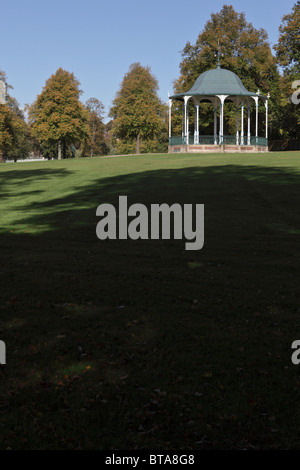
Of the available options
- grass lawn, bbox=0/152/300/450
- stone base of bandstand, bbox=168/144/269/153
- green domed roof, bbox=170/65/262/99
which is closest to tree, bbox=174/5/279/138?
green domed roof, bbox=170/65/262/99

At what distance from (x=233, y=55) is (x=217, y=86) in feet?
63.9

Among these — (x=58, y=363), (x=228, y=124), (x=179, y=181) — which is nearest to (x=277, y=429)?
(x=58, y=363)

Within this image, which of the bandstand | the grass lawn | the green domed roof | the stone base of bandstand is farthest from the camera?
the green domed roof

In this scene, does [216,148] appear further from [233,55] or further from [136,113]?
[136,113]

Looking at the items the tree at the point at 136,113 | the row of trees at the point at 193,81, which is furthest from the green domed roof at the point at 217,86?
the tree at the point at 136,113

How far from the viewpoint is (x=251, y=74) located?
62156 mm

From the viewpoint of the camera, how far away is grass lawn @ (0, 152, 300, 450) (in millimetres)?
4805

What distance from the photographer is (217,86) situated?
147 ft

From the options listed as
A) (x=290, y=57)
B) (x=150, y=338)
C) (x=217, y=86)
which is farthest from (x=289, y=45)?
(x=150, y=338)

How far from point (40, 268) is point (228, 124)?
181 feet

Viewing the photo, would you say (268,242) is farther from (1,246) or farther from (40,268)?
(1,246)

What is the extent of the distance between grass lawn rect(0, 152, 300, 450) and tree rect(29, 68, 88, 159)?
52247 millimetres

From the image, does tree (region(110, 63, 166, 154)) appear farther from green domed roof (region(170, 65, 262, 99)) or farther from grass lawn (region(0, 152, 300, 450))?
grass lawn (region(0, 152, 300, 450))
